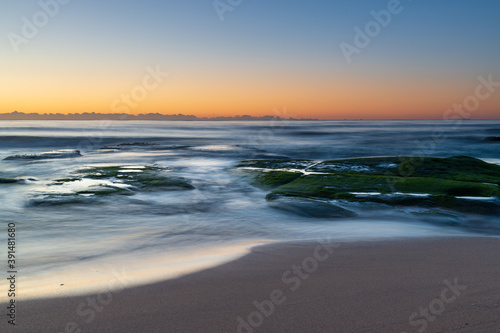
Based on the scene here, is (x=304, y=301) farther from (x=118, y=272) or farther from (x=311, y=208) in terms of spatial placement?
(x=311, y=208)

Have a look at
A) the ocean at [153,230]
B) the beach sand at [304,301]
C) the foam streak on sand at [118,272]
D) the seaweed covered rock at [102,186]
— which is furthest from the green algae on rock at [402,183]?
the foam streak on sand at [118,272]

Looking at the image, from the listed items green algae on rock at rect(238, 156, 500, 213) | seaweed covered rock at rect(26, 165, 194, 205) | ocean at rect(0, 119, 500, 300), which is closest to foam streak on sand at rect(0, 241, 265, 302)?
ocean at rect(0, 119, 500, 300)

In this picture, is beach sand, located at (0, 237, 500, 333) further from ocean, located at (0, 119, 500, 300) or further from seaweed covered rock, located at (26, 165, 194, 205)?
seaweed covered rock, located at (26, 165, 194, 205)

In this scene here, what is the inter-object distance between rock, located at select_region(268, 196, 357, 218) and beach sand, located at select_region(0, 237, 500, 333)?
310cm

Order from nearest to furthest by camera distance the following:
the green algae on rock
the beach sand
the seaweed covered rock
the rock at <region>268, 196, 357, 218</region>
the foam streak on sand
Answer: the beach sand < the foam streak on sand < the rock at <region>268, 196, 357, 218</region> < the green algae on rock < the seaweed covered rock

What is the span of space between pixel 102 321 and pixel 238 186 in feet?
29.6

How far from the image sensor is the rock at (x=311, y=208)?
7.28 meters

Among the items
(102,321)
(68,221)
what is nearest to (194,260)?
(102,321)

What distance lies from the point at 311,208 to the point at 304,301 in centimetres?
469

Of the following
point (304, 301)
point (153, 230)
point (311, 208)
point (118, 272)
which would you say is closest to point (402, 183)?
point (311, 208)

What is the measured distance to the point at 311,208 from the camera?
7559 millimetres

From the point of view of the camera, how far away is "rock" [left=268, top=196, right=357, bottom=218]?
23.9ft

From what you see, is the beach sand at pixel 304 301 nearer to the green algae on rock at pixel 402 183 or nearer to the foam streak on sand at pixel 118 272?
the foam streak on sand at pixel 118 272

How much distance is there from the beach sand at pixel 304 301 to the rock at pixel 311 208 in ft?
10.2
